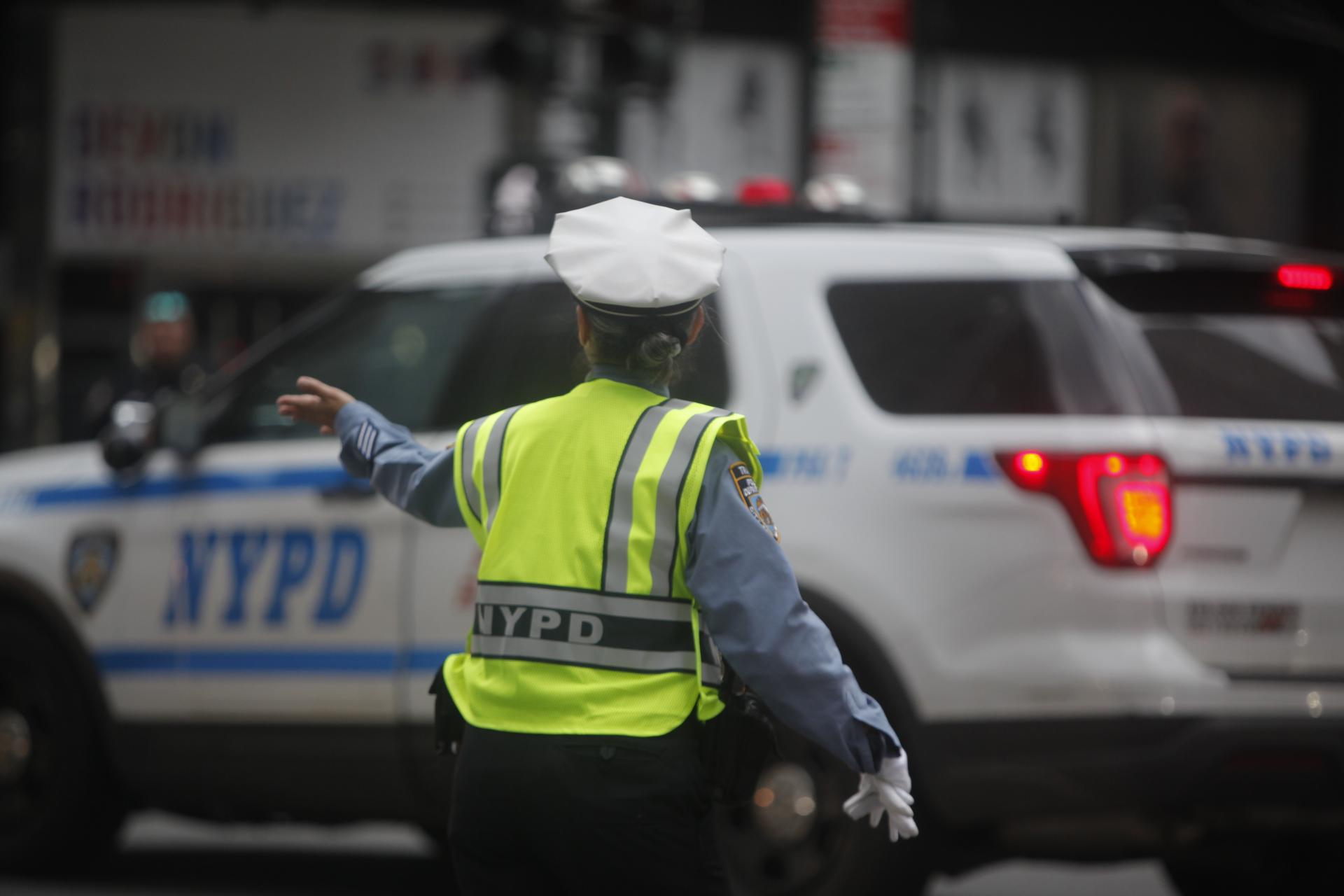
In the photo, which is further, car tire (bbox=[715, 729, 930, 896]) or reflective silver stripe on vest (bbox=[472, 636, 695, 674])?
car tire (bbox=[715, 729, 930, 896])

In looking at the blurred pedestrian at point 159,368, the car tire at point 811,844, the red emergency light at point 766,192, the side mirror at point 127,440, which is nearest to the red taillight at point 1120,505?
the car tire at point 811,844

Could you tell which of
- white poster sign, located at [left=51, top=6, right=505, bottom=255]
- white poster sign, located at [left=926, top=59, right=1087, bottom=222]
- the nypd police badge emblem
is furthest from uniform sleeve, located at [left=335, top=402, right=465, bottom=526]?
white poster sign, located at [left=926, top=59, right=1087, bottom=222]

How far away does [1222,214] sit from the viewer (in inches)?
713

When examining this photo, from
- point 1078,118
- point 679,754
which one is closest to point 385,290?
point 679,754

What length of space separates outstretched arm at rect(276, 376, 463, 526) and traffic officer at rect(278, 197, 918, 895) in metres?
0.31

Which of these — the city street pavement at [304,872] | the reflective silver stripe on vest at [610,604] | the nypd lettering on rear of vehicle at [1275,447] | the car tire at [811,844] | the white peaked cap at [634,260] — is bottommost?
the city street pavement at [304,872]

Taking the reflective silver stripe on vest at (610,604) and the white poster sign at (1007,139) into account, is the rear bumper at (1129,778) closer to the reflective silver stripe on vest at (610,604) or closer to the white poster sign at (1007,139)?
the reflective silver stripe on vest at (610,604)

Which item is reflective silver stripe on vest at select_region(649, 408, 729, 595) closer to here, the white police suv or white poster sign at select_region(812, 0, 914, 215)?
the white police suv

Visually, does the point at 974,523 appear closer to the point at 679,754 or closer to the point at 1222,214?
the point at 679,754

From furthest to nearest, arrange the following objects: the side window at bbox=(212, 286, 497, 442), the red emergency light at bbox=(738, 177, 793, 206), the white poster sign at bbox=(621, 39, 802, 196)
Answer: the white poster sign at bbox=(621, 39, 802, 196) < the red emergency light at bbox=(738, 177, 793, 206) < the side window at bbox=(212, 286, 497, 442)

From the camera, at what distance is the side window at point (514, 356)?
5633 millimetres

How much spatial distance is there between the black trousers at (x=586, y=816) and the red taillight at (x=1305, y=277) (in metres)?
2.86

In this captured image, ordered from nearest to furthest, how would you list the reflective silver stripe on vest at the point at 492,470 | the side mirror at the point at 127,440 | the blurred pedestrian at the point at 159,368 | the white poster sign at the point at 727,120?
the reflective silver stripe on vest at the point at 492,470 → the side mirror at the point at 127,440 → the blurred pedestrian at the point at 159,368 → the white poster sign at the point at 727,120

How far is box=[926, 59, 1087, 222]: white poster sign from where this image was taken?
17.3 meters
